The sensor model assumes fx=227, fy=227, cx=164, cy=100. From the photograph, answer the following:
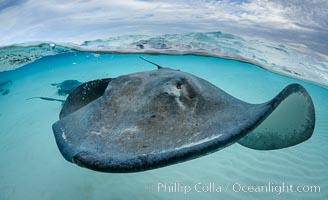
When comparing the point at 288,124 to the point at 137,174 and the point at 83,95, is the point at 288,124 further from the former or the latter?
the point at 137,174

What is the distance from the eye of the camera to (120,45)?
13156 millimetres

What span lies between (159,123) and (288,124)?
2462mm

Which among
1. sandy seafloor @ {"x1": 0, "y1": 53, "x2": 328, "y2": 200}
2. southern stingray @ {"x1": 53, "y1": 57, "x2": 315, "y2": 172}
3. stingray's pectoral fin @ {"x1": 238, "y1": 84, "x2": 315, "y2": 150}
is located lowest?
sandy seafloor @ {"x1": 0, "y1": 53, "x2": 328, "y2": 200}

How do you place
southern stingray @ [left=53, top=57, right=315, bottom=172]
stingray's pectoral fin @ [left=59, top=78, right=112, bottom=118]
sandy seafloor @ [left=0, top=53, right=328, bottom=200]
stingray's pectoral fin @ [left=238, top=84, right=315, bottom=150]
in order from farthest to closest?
sandy seafloor @ [left=0, top=53, right=328, bottom=200] < stingray's pectoral fin @ [left=59, top=78, right=112, bottom=118] < stingray's pectoral fin @ [left=238, top=84, right=315, bottom=150] < southern stingray @ [left=53, top=57, right=315, bottom=172]

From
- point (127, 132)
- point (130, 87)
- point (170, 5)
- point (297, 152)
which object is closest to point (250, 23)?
point (170, 5)

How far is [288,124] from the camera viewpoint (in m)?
3.58

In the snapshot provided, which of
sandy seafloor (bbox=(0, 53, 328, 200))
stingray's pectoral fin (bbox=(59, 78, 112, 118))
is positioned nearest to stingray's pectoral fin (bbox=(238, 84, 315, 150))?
sandy seafloor (bbox=(0, 53, 328, 200))

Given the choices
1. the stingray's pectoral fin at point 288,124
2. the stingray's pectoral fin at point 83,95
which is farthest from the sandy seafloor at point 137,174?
the stingray's pectoral fin at point 83,95

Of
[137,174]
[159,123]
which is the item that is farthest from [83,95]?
[137,174]

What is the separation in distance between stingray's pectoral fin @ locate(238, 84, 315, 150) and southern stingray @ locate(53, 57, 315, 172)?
0.04ft

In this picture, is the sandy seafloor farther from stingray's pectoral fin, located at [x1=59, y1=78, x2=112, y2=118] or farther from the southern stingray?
the southern stingray

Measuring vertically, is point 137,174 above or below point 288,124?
below

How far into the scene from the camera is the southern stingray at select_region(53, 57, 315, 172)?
1763 mm

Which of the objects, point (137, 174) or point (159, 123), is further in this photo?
point (137, 174)
